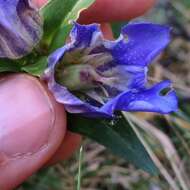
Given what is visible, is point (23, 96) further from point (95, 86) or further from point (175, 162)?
point (175, 162)

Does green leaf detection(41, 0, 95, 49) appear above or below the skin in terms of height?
above

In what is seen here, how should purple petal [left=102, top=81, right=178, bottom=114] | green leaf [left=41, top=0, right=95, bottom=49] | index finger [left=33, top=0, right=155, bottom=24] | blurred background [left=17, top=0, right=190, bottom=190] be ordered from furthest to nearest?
blurred background [left=17, top=0, right=190, bottom=190] → index finger [left=33, top=0, right=155, bottom=24] → green leaf [left=41, top=0, right=95, bottom=49] → purple petal [left=102, top=81, right=178, bottom=114]

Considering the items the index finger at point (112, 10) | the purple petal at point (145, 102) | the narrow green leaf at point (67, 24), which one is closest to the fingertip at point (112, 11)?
the index finger at point (112, 10)

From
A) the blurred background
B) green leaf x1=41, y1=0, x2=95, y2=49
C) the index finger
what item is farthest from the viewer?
the blurred background

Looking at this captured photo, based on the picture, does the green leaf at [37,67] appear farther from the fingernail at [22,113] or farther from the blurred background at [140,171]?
the blurred background at [140,171]

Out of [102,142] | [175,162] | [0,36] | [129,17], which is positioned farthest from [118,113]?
[175,162]

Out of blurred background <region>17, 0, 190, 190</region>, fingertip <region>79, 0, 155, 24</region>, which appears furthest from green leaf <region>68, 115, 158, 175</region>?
blurred background <region>17, 0, 190, 190</region>

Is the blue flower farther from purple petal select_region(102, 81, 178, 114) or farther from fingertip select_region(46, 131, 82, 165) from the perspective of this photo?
fingertip select_region(46, 131, 82, 165)
